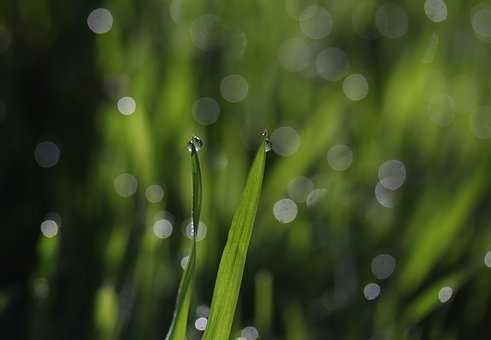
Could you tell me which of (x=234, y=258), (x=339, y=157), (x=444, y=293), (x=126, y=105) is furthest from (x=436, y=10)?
(x=234, y=258)

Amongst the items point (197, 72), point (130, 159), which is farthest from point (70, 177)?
point (197, 72)

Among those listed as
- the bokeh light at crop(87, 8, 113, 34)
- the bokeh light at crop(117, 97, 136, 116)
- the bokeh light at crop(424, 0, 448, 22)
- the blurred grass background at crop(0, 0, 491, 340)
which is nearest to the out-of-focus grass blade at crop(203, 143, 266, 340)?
the blurred grass background at crop(0, 0, 491, 340)

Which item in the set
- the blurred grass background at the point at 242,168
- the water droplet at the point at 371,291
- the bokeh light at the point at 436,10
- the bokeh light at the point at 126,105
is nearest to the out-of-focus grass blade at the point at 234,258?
the blurred grass background at the point at 242,168

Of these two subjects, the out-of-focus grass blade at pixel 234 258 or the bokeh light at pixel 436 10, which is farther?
the bokeh light at pixel 436 10

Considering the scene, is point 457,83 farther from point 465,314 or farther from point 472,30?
point 465,314

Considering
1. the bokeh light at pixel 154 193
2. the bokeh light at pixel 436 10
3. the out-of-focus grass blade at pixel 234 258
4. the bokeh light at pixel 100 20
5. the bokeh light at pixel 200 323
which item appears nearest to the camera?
the out-of-focus grass blade at pixel 234 258

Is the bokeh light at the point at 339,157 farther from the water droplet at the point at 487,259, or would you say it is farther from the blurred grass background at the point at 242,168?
the water droplet at the point at 487,259
